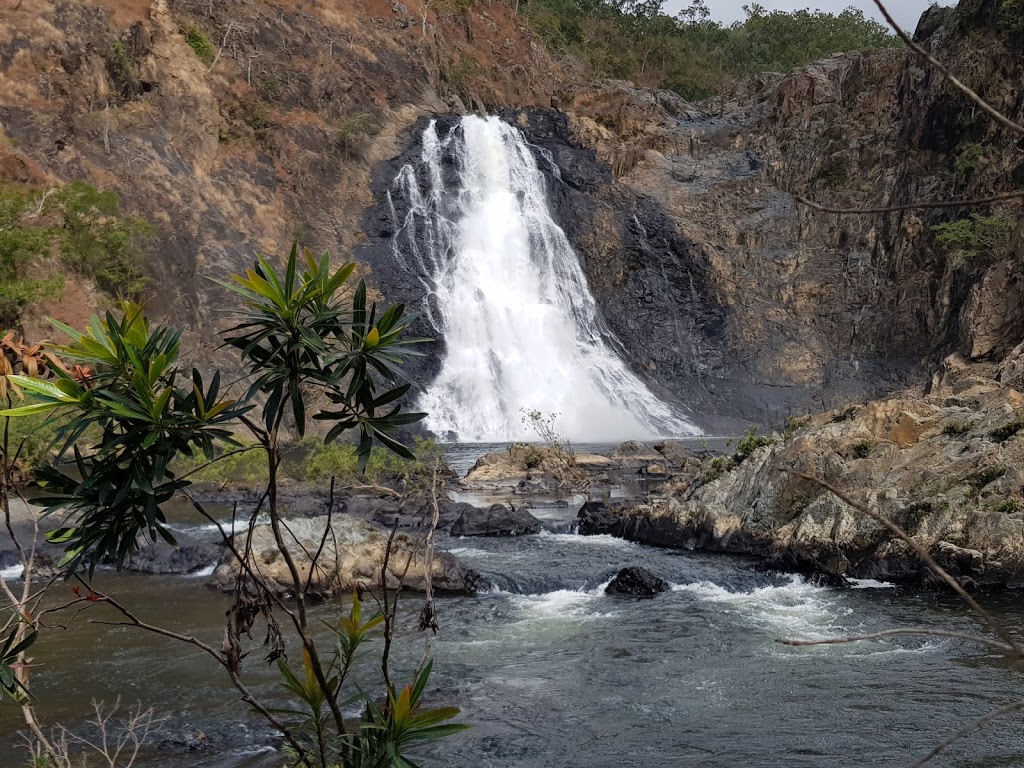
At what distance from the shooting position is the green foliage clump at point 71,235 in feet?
103

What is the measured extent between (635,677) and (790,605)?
3.99 m

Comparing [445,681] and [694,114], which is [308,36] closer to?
[694,114]

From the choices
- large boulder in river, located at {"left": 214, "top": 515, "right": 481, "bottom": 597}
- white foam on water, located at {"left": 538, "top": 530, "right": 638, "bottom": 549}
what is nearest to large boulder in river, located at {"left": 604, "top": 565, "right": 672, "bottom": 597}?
large boulder in river, located at {"left": 214, "top": 515, "right": 481, "bottom": 597}

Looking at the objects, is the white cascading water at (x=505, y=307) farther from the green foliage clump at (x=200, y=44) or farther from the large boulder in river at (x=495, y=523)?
the large boulder in river at (x=495, y=523)

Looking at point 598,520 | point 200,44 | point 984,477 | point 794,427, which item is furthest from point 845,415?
point 200,44

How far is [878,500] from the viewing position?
15250 mm

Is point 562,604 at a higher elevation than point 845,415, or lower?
lower

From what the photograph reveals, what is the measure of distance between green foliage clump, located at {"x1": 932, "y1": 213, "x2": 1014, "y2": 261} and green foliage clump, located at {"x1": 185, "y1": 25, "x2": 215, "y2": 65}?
116 ft

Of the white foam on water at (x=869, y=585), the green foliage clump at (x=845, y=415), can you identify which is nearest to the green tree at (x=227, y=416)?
the white foam on water at (x=869, y=585)

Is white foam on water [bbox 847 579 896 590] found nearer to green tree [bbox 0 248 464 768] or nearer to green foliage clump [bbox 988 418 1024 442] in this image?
green foliage clump [bbox 988 418 1024 442]

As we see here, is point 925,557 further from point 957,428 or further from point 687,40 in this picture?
point 687,40

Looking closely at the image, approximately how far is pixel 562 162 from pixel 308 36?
51.7ft

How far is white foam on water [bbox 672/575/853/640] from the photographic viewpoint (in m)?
12.0

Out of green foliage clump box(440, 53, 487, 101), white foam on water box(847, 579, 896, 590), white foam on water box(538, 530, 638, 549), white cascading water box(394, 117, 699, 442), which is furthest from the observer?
green foliage clump box(440, 53, 487, 101)
